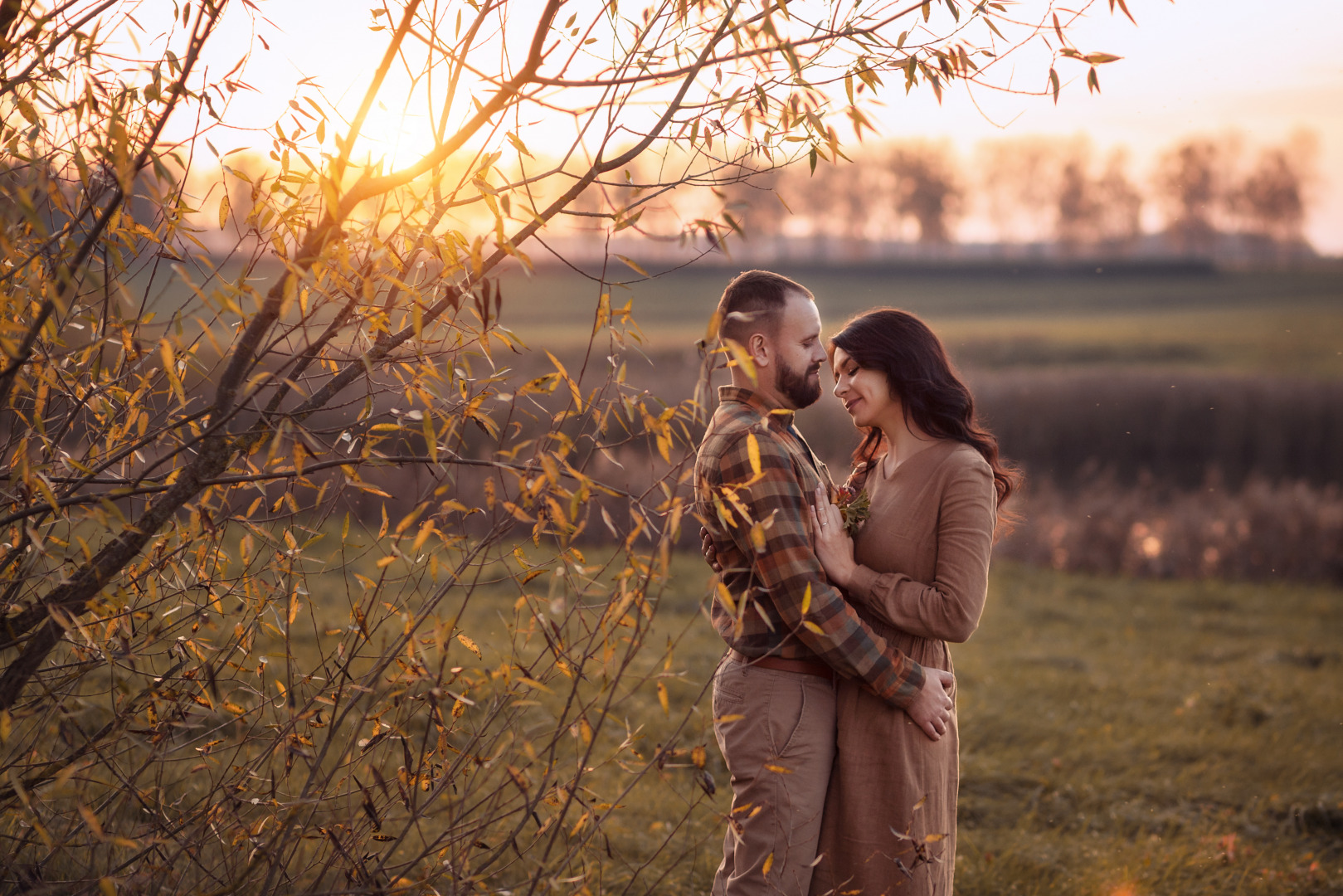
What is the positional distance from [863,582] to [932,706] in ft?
1.41

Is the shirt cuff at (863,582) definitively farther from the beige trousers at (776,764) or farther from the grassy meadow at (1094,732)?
the grassy meadow at (1094,732)

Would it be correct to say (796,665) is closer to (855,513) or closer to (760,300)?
(855,513)

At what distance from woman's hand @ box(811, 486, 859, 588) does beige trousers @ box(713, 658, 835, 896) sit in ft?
1.10

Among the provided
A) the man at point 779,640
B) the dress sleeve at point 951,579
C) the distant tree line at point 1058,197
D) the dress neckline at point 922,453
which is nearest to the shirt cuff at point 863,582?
the dress sleeve at point 951,579

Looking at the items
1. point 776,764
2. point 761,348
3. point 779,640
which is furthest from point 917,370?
point 776,764

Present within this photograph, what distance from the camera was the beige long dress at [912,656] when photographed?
2877 mm

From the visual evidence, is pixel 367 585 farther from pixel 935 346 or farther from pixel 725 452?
pixel 935 346

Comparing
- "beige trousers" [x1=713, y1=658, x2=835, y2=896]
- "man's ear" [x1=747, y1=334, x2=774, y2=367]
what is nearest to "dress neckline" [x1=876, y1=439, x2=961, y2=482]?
"man's ear" [x1=747, y1=334, x2=774, y2=367]

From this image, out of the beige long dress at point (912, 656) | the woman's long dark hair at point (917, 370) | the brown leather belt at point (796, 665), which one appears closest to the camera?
the beige long dress at point (912, 656)

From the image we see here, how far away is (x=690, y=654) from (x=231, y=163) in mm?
7230

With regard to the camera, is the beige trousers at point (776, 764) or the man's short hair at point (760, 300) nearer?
the beige trousers at point (776, 764)

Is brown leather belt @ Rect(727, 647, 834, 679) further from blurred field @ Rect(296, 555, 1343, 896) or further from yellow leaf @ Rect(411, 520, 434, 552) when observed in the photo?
yellow leaf @ Rect(411, 520, 434, 552)

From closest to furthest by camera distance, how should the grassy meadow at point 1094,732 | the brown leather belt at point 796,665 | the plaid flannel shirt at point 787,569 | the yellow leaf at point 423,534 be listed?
the yellow leaf at point 423,534 → the plaid flannel shirt at point 787,569 → the brown leather belt at point 796,665 → the grassy meadow at point 1094,732

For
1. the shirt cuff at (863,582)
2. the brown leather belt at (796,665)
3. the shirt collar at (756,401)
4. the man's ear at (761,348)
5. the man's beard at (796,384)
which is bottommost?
the brown leather belt at (796,665)
